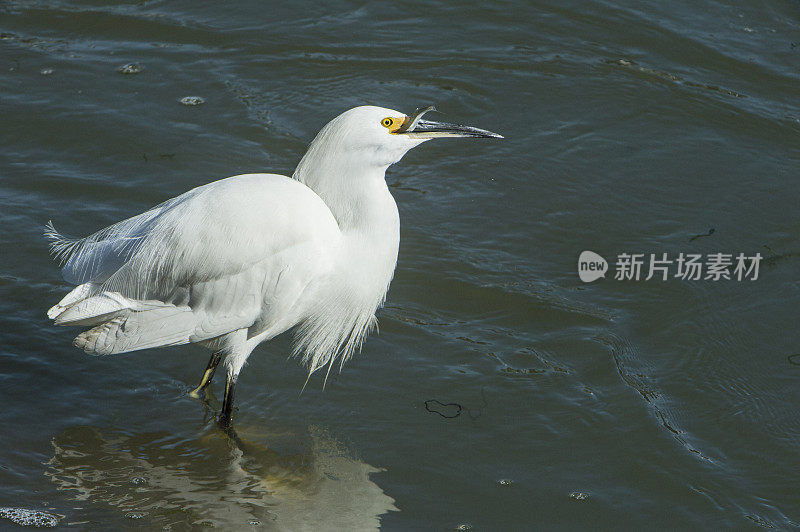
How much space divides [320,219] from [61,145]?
142 inches

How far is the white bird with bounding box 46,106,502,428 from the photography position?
14.0ft

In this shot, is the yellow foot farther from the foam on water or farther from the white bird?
→ the foam on water

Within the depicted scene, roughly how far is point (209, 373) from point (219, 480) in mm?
716

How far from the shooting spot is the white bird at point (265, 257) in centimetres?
427

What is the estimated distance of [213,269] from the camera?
4418 mm

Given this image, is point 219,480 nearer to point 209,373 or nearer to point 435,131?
point 209,373

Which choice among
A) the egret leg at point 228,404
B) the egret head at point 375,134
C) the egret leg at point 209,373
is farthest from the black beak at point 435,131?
the egret leg at point 209,373

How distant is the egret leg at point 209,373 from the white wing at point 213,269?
16.4 inches

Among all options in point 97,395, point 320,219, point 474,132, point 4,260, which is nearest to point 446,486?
point 320,219

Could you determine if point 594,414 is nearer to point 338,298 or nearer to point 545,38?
point 338,298

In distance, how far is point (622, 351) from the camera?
5137 millimetres

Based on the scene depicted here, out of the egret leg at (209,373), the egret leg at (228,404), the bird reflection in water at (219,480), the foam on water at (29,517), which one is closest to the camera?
the foam on water at (29,517)

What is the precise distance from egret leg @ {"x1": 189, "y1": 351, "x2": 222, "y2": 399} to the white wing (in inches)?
16.4

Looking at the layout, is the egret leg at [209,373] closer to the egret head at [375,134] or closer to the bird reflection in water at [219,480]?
the bird reflection in water at [219,480]
